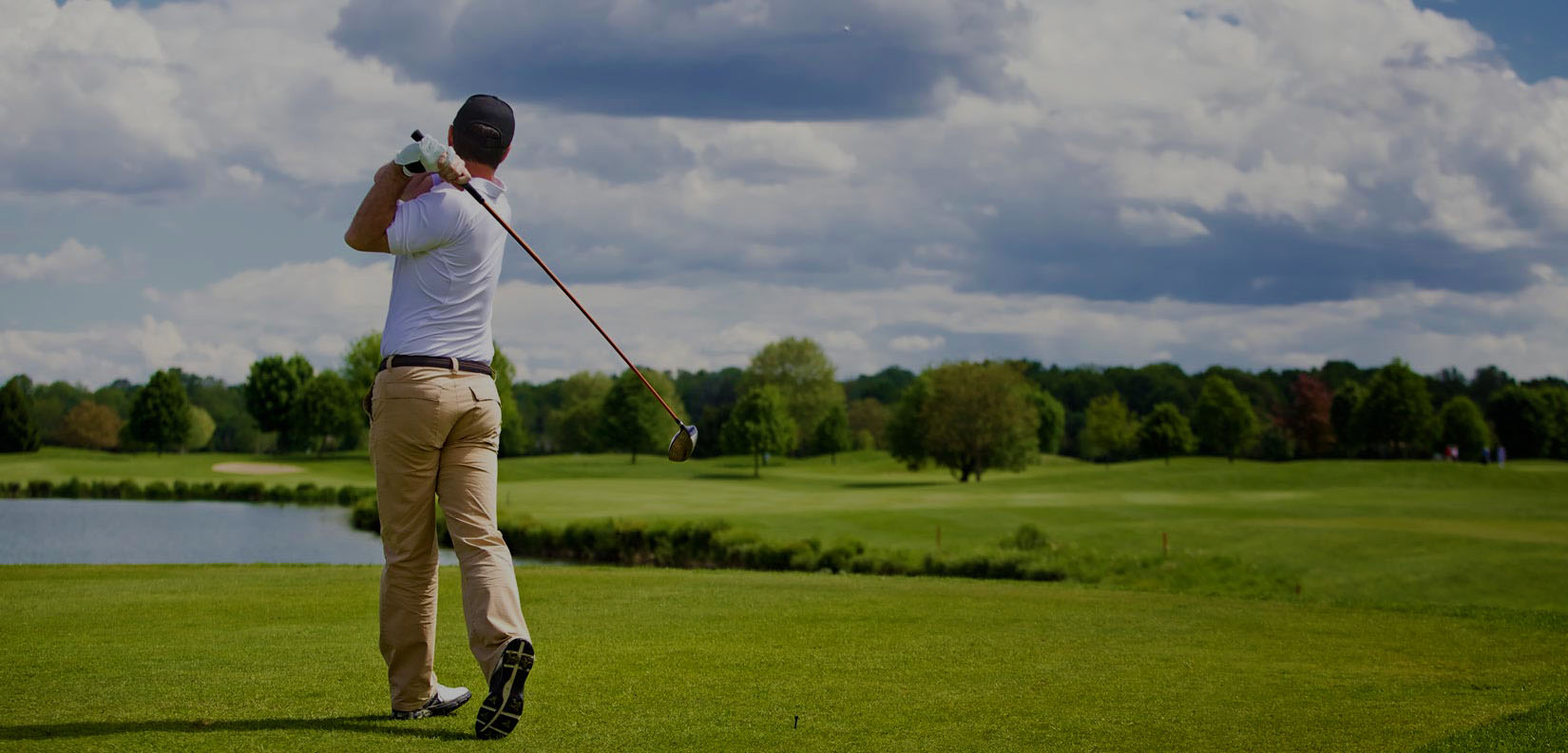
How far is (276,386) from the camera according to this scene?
84625mm

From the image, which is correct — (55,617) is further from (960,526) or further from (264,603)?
(960,526)

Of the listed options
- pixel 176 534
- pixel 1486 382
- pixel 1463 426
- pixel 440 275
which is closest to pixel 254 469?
pixel 176 534

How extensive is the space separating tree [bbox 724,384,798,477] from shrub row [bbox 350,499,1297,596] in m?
46.9

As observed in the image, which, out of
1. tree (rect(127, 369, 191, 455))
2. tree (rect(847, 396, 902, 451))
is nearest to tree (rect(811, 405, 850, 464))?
tree (rect(847, 396, 902, 451))

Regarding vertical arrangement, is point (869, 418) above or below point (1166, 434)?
above

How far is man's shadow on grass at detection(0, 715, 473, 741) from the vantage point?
479 centimetres

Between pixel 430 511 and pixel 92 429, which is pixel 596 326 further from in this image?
pixel 92 429

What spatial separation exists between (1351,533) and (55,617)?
2889 cm

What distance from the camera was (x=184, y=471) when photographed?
6372cm

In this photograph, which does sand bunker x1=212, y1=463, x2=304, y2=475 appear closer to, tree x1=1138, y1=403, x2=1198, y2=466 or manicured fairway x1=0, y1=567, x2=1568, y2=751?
manicured fairway x1=0, y1=567, x2=1568, y2=751

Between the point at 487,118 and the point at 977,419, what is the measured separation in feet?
210

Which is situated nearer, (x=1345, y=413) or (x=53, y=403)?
(x=1345, y=413)

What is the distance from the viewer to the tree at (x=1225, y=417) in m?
90.8

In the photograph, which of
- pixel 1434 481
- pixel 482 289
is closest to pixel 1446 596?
pixel 482 289
